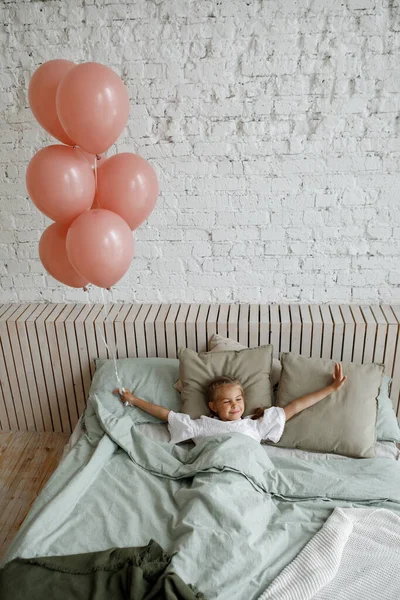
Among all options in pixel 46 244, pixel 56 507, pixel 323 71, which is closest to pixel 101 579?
pixel 56 507

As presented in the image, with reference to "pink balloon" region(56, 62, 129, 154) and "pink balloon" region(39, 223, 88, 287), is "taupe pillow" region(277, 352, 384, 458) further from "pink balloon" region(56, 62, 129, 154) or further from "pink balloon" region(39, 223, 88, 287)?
"pink balloon" region(56, 62, 129, 154)

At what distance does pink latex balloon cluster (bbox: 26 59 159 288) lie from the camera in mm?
1632

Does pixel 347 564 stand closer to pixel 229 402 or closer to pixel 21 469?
pixel 229 402

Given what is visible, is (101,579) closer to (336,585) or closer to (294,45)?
(336,585)

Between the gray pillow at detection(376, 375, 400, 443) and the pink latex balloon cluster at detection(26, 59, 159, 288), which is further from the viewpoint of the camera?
the gray pillow at detection(376, 375, 400, 443)

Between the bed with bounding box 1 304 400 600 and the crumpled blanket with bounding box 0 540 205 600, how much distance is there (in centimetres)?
6

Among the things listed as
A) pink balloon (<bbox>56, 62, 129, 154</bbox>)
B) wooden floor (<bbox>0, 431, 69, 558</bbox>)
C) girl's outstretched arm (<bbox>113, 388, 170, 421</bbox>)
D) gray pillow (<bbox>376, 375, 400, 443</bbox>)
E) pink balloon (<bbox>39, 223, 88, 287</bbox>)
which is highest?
pink balloon (<bbox>56, 62, 129, 154</bbox>)

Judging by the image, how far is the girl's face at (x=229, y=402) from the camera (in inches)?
82.4

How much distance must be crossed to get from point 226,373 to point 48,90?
1.44m

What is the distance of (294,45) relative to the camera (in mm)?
2189

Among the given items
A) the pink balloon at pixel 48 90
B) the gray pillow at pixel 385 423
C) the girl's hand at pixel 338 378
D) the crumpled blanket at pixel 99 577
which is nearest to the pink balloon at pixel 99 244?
the pink balloon at pixel 48 90

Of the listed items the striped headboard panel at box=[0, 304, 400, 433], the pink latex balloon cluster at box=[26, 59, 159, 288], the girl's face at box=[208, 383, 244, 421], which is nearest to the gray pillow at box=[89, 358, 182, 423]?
the striped headboard panel at box=[0, 304, 400, 433]

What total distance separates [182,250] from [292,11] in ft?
4.10

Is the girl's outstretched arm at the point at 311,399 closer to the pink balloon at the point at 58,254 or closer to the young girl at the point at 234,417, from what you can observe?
the young girl at the point at 234,417
